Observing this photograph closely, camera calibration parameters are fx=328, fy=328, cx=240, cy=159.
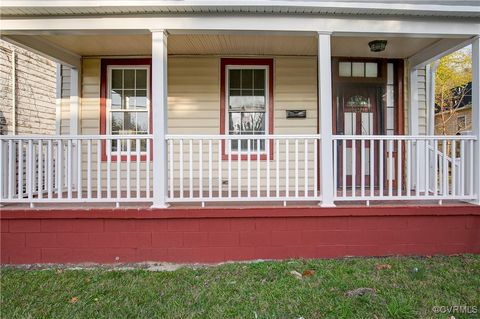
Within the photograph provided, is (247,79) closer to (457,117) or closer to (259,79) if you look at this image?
(259,79)

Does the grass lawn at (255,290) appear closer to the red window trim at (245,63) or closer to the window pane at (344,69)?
the red window trim at (245,63)

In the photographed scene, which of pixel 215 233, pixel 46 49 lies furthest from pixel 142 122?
pixel 215 233

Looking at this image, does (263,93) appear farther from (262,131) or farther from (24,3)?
(24,3)

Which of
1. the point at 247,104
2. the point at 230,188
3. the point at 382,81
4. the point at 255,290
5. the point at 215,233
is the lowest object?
the point at 255,290

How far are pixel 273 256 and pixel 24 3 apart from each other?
13.9ft

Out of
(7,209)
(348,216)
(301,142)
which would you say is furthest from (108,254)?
(301,142)

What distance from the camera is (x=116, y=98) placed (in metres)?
5.81

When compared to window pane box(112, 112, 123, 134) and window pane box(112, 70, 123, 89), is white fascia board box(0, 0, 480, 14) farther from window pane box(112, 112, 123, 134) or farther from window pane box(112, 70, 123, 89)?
window pane box(112, 112, 123, 134)

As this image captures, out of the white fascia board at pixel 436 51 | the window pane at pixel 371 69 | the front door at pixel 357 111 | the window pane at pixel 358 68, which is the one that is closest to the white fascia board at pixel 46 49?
the front door at pixel 357 111

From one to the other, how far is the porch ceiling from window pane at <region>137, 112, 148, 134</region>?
41.7 inches

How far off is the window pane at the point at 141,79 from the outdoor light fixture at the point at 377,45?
3.77m

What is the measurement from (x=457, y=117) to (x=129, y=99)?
19314 mm

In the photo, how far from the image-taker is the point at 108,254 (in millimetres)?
4020

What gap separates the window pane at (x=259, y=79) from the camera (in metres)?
5.79
